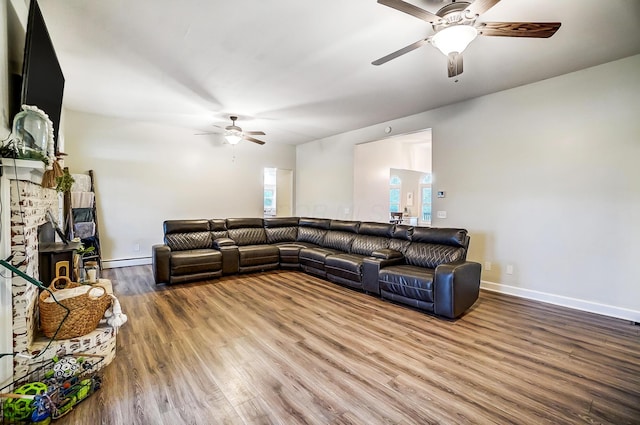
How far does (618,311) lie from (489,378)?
245 centimetres

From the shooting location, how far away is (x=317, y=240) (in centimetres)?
613

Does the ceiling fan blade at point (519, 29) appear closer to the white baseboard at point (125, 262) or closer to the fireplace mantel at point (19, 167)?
the fireplace mantel at point (19, 167)

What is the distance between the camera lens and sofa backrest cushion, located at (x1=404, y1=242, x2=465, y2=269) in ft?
12.8

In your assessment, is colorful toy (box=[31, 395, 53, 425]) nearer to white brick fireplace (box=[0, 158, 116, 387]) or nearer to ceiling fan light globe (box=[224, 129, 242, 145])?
white brick fireplace (box=[0, 158, 116, 387])

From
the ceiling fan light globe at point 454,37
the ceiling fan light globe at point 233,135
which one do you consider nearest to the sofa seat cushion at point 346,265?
the ceiling fan light globe at point 233,135

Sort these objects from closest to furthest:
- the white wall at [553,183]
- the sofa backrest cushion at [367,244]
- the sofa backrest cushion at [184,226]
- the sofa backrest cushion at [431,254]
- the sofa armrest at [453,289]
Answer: the sofa armrest at [453,289] → the white wall at [553,183] → the sofa backrest cushion at [431,254] → the sofa backrest cushion at [367,244] → the sofa backrest cushion at [184,226]

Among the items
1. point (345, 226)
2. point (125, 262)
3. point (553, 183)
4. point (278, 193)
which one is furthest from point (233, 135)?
point (553, 183)

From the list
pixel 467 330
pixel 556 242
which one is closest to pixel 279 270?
pixel 467 330

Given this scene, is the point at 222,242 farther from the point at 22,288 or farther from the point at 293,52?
the point at 293,52

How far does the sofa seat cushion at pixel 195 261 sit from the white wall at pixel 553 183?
3908 mm

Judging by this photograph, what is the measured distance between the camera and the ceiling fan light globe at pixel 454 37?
215cm

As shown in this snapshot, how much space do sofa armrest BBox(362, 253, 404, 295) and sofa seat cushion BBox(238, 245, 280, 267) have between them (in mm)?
2034

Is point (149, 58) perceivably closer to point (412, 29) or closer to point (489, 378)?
point (412, 29)

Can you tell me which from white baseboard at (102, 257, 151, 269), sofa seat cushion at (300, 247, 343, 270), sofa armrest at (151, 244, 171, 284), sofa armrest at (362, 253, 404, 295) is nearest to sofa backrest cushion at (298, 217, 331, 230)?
sofa seat cushion at (300, 247, 343, 270)
